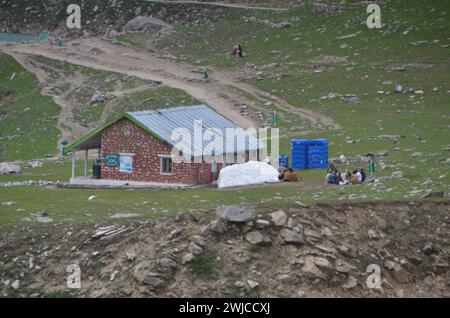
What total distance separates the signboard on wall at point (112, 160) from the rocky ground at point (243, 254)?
10961 mm

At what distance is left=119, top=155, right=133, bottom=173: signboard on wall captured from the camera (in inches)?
2448

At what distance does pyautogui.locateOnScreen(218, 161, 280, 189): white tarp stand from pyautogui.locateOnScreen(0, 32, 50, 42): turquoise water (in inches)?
2073

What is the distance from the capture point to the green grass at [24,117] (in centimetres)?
8100

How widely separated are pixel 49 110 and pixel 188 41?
15.4 m

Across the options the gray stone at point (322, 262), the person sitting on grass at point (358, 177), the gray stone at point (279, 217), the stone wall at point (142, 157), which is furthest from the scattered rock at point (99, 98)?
the gray stone at point (322, 262)

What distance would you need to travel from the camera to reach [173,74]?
91.7m

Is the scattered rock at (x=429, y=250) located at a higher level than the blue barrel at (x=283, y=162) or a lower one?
lower

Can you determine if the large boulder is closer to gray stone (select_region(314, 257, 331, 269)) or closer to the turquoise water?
gray stone (select_region(314, 257, 331, 269))

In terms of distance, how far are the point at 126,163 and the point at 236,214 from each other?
13.3 meters

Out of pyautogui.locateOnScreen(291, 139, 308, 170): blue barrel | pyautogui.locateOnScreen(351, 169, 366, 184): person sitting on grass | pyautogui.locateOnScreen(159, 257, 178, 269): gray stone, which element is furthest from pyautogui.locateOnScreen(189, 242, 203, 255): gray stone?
pyautogui.locateOnScreen(291, 139, 308, 170): blue barrel

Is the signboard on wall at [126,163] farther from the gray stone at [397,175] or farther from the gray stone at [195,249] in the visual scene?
the gray stone at [195,249]

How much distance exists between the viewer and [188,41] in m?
100

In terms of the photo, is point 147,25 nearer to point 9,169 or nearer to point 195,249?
point 9,169
